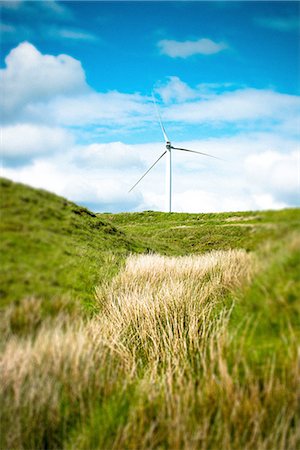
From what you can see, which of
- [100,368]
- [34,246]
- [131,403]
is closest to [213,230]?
[100,368]

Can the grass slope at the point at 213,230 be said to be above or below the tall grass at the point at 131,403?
above

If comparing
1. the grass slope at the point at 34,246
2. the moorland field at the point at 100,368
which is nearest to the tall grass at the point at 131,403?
the moorland field at the point at 100,368

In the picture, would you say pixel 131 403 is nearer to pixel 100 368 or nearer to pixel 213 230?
pixel 100 368

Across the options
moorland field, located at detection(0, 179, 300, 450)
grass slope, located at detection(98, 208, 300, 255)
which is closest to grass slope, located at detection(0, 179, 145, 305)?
moorland field, located at detection(0, 179, 300, 450)

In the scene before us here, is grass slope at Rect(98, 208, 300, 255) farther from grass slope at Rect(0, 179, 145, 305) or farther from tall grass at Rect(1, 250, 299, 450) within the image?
grass slope at Rect(0, 179, 145, 305)

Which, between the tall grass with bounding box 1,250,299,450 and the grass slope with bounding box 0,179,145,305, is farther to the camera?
the tall grass with bounding box 1,250,299,450

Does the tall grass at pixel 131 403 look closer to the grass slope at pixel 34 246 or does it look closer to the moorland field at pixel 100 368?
the moorland field at pixel 100 368

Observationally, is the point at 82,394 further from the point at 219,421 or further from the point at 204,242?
the point at 204,242

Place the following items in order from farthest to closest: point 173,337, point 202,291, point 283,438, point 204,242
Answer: point 204,242
point 202,291
point 173,337
point 283,438

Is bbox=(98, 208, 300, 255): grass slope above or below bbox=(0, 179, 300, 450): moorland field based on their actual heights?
above

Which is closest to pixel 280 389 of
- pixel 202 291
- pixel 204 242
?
pixel 202 291

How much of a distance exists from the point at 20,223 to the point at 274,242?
249 centimetres

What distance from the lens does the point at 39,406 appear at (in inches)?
182

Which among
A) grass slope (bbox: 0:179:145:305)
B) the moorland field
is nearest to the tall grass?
the moorland field
